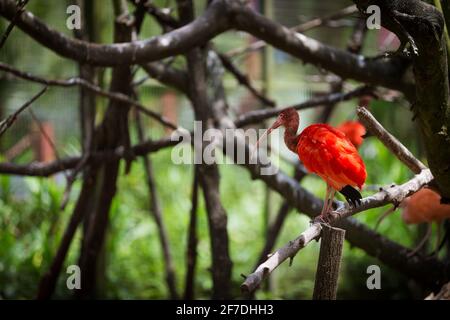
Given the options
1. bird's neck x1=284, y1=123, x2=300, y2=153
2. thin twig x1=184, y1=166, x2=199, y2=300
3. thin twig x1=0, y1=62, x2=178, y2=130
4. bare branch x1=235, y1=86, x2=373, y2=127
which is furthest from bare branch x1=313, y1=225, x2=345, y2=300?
thin twig x1=184, y1=166, x2=199, y2=300

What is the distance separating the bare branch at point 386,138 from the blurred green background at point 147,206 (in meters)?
2.21

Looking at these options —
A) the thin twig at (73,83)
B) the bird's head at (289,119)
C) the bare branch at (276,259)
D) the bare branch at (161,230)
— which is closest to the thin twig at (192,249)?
the bare branch at (161,230)

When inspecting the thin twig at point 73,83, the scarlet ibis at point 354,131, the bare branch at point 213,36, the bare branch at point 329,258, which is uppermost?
the bare branch at point 213,36

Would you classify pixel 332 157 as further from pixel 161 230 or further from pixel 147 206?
pixel 147 206

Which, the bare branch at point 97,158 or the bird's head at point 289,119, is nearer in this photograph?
the bird's head at point 289,119

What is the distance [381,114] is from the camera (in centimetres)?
611

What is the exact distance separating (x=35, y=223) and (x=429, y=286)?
3.63m

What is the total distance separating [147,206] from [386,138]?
451cm

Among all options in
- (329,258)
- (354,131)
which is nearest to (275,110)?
(354,131)

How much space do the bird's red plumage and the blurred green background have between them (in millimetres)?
2416

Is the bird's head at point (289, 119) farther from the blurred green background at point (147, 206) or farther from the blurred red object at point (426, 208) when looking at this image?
the blurred green background at point (147, 206)

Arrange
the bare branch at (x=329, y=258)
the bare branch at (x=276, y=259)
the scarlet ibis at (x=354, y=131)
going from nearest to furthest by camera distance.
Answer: the bare branch at (x=276, y=259) < the bare branch at (x=329, y=258) < the scarlet ibis at (x=354, y=131)

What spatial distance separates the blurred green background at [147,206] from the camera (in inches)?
212

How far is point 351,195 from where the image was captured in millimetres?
2703
